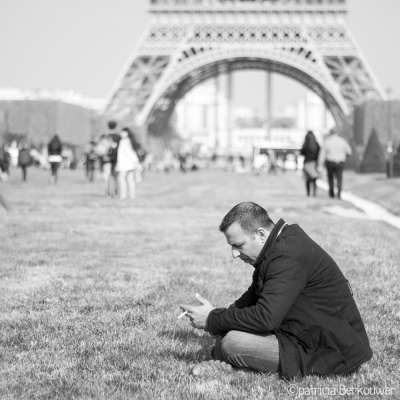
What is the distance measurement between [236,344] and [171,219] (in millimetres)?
9415

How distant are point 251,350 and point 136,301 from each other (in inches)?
88.9

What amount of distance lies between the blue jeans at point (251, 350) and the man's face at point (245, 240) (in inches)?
16.0

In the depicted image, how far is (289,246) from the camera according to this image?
4.00 m

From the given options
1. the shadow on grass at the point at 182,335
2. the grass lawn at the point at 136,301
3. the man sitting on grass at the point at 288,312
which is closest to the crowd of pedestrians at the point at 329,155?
the grass lawn at the point at 136,301

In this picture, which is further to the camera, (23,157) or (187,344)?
(23,157)

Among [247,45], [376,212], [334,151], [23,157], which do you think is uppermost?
[247,45]

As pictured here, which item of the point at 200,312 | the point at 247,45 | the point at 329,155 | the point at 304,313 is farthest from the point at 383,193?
the point at 247,45

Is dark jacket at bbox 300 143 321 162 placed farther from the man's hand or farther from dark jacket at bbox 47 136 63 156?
the man's hand

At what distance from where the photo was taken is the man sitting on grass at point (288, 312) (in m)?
3.98

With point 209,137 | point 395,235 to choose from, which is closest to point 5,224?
Answer: point 395,235

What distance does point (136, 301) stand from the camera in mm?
6320

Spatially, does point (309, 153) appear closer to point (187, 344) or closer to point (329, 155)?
point (329, 155)

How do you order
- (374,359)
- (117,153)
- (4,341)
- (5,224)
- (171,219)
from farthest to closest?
(117,153)
(171,219)
(5,224)
(4,341)
(374,359)

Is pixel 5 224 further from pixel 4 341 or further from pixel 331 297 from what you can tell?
pixel 331 297
